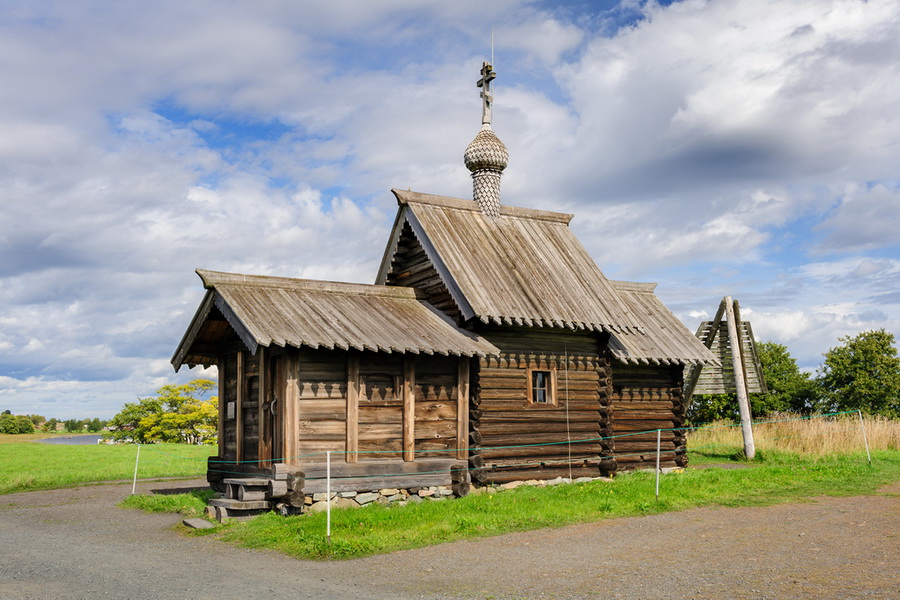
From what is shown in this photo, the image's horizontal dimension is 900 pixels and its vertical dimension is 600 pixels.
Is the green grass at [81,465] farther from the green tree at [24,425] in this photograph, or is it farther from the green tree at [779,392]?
the green tree at [24,425]

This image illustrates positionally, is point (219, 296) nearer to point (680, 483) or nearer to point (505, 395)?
point (505, 395)

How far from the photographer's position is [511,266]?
2088 cm

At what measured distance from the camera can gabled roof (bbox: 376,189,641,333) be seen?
19.2 m

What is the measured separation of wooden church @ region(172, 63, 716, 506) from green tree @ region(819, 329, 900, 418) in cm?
2811

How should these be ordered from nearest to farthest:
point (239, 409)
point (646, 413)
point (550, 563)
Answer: point (550, 563), point (239, 409), point (646, 413)

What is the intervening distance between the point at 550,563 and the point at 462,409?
7.23m

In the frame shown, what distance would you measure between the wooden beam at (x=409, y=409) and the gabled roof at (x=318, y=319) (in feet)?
2.22

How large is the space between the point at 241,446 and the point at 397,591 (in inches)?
382

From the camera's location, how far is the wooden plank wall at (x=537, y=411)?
1869 centimetres

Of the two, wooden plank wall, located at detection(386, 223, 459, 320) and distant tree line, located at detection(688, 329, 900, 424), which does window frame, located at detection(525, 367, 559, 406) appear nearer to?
wooden plank wall, located at detection(386, 223, 459, 320)

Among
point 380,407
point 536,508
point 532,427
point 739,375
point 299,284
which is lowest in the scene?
point 536,508

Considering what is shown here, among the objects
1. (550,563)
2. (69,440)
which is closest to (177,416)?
(69,440)

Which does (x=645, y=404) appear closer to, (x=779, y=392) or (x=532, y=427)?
(x=532, y=427)

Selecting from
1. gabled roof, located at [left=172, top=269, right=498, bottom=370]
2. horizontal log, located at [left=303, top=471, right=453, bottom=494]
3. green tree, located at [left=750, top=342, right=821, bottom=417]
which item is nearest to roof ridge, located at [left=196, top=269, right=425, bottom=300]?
gabled roof, located at [left=172, top=269, right=498, bottom=370]
